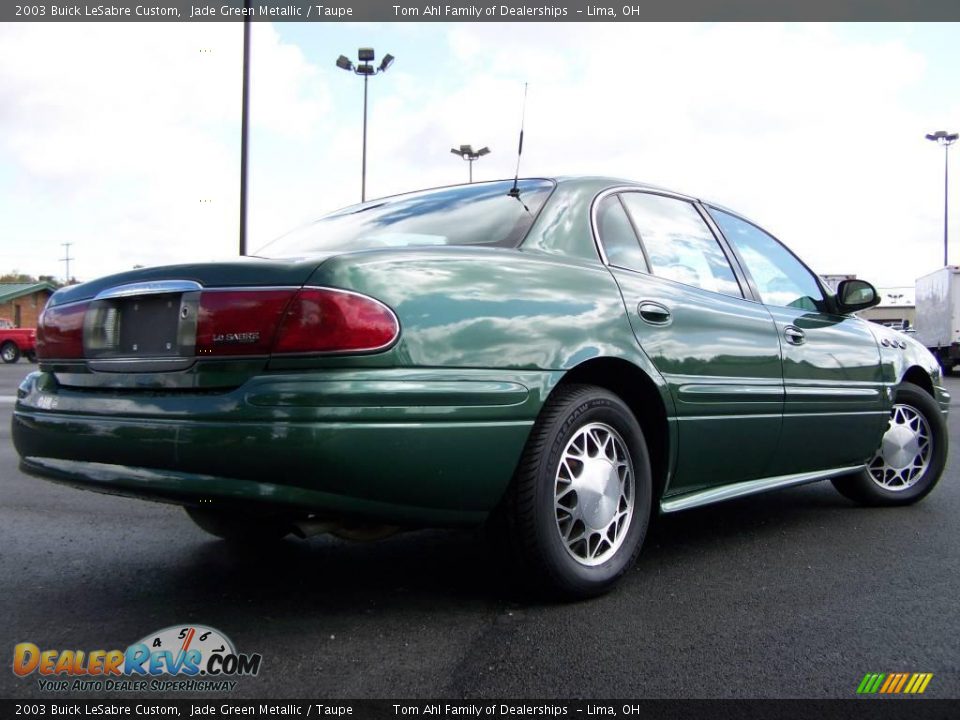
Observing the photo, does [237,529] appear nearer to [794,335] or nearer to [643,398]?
[643,398]

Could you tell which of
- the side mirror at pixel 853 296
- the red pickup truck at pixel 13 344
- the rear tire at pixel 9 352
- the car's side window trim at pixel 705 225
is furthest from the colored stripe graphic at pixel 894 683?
the rear tire at pixel 9 352

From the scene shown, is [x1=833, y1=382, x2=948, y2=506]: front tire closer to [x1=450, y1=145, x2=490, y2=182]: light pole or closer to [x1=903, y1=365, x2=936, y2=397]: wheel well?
[x1=903, y1=365, x2=936, y2=397]: wheel well

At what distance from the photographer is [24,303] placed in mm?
47375

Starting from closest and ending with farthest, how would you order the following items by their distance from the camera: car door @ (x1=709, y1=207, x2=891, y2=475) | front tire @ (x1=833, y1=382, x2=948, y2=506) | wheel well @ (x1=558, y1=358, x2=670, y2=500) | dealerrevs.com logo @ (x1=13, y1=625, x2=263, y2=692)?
1. dealerrevs.com logo @ (x1=13, y1=625, x2=263, y2=692)
2. wheel well @ (x1=558, y1=358, x2=670, y2=500)
3. car door @ (x1=709, y1=207, x2=891, y2=475)
4. front tire @ (x1=833, y1=382, x2=948, y2=506)

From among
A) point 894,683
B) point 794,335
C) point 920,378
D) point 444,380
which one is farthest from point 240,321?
point 920,378

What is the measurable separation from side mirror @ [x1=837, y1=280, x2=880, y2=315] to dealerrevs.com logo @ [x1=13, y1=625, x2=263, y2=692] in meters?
3.49

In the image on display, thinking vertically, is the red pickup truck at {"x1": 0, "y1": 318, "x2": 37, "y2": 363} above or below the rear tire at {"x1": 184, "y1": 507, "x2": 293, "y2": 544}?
below

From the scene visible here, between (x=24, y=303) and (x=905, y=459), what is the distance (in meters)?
50.4

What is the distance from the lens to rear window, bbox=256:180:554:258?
10.3ft

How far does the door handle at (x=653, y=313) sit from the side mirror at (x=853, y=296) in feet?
5.64

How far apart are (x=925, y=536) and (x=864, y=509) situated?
752mm

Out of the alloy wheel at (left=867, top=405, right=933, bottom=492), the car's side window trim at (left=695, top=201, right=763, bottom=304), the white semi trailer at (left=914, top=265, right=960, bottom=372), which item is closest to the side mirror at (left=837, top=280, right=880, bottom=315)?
the alloy wheel at (left=867, top=405, right=933, bottom=492)
